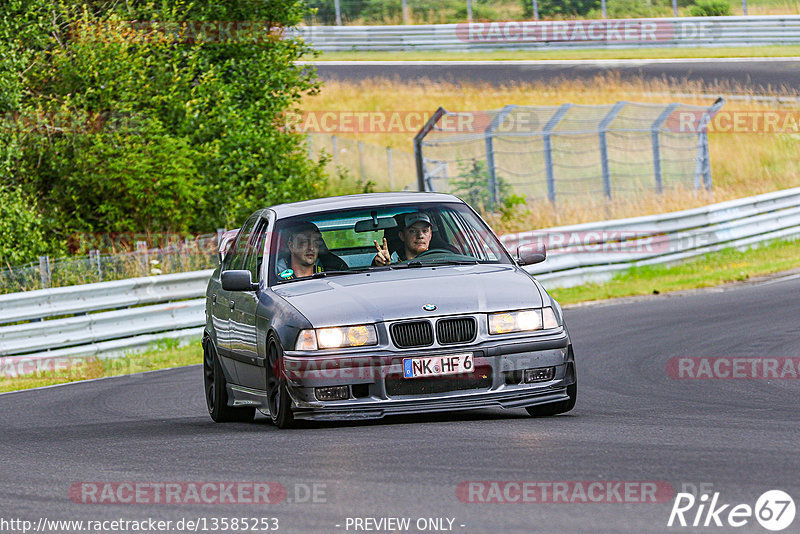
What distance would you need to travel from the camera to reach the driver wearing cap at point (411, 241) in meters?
9.44

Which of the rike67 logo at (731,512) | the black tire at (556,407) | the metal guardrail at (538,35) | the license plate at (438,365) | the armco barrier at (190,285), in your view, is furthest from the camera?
the metal guardrail at (538,35)

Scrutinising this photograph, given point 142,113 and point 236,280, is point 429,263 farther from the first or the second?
point 142,113

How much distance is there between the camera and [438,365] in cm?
804

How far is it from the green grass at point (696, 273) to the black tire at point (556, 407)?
36.0 ft

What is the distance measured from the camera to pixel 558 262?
20922 mm

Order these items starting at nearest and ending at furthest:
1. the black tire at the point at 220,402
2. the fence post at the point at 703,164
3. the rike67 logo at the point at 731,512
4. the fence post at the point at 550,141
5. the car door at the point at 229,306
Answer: the rike67 logo at the point at 731,512 → the car door at the point at 229,306 → the black tire at the point at 220,402 → the fence post at the point at 550,141 → the fence post at the point at 703,164

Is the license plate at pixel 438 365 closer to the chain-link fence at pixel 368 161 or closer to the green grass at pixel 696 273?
the green grass at pixel 696 273

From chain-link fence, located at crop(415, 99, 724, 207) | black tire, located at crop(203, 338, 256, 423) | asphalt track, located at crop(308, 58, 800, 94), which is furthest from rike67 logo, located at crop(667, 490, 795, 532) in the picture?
asphalt track, located at crop(308, 58, 800, 94)

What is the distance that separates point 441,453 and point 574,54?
132ft

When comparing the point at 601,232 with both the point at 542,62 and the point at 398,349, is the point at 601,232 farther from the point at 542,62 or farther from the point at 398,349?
the point at 542,62

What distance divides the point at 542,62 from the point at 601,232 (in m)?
23.8

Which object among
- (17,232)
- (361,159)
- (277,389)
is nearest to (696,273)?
(17,232)

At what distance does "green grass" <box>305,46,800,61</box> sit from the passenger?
35.6 metres

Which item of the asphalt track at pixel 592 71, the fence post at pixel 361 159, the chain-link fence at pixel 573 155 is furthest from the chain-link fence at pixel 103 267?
the asphalt track at pixel 592 71
